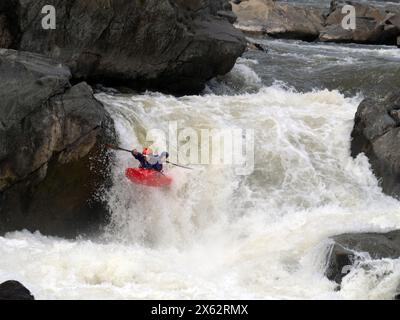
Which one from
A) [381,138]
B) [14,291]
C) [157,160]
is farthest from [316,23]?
[14,291]

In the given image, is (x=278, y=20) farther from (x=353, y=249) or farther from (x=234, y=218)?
(x=353, y=249)

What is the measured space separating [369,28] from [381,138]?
46.8 ft

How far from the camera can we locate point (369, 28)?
24906 millimetres

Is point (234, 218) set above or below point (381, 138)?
below

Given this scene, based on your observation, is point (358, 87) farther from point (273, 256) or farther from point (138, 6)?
point (273, 256)

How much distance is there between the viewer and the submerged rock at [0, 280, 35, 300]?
670 centimetres

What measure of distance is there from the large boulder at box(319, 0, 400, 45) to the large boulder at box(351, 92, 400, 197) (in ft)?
42.6

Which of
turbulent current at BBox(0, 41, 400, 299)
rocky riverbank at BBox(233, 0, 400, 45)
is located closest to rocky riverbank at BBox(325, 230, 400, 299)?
turbulent current at BBox(0, 41, 400, 299)

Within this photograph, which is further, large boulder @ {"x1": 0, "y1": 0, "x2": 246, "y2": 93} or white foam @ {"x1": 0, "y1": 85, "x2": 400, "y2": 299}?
large boulder @ {"x1": 0, "y1": 0, "x2": 246, "y2": 93}

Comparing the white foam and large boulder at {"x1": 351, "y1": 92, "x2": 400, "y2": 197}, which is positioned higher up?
large boulder at {"x1": 351, "y1": 92, "x2": 400, "y2": 197}

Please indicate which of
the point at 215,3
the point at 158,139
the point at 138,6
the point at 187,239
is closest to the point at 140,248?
the point at 187,239

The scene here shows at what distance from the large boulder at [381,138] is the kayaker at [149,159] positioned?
381cm

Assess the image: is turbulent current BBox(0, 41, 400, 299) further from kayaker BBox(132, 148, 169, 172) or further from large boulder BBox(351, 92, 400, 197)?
kayaker BBox(132, 148, 169, 172)
